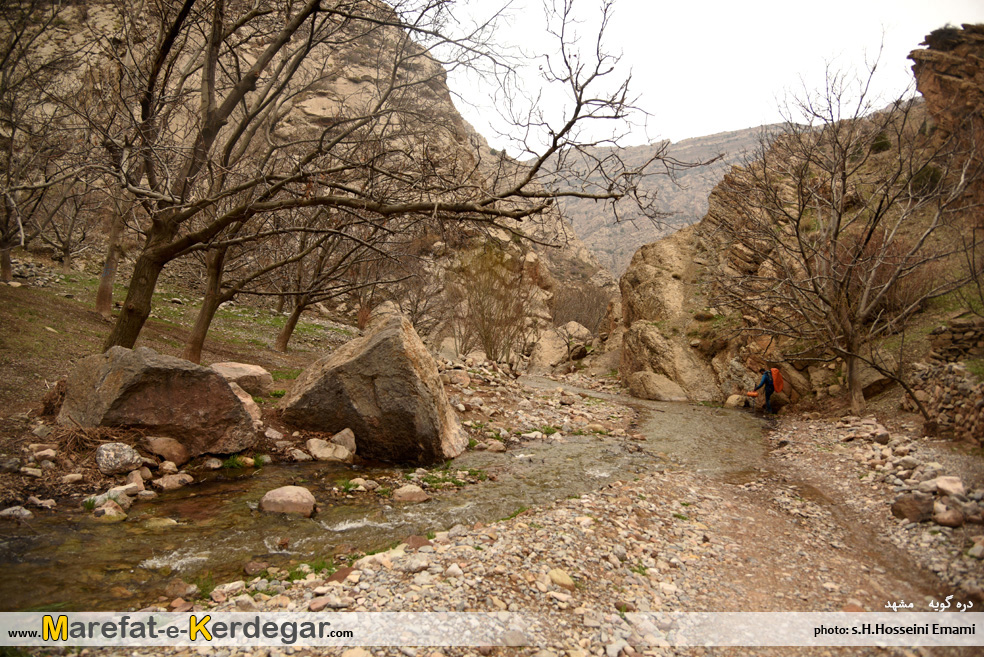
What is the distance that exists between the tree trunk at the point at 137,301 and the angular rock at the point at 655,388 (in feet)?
52.6

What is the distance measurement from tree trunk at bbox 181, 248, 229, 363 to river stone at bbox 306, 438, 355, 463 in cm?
422

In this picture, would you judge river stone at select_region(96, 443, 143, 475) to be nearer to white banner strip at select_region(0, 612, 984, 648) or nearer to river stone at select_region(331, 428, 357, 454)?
river stone at select_region(331, 428, 357, 454)

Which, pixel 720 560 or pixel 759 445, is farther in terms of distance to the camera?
pixel 759 445

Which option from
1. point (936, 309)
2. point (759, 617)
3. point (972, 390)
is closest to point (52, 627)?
point (759, 617)

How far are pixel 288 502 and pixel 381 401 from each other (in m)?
2.16

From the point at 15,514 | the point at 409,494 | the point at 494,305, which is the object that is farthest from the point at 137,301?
the point at 494,305

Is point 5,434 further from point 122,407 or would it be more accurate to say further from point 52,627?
point 52,627

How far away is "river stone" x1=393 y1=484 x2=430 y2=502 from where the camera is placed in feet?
18.8

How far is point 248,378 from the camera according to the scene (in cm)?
848

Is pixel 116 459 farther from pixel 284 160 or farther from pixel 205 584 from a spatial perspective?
pixel 284 160

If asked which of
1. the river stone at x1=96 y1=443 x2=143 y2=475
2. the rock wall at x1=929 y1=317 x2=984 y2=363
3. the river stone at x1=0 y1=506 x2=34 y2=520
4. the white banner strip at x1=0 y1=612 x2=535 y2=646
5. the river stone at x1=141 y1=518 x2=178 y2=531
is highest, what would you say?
the rock wall at x1=929 y1=317 x2=984 y2=363

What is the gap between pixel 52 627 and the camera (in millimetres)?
2982

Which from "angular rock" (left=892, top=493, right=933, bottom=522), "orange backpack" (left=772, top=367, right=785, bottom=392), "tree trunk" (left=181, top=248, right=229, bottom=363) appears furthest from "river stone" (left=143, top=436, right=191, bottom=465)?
"orange backpack" (left=772, top=367, right=785, bottom=392)

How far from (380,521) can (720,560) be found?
3.26 metres
